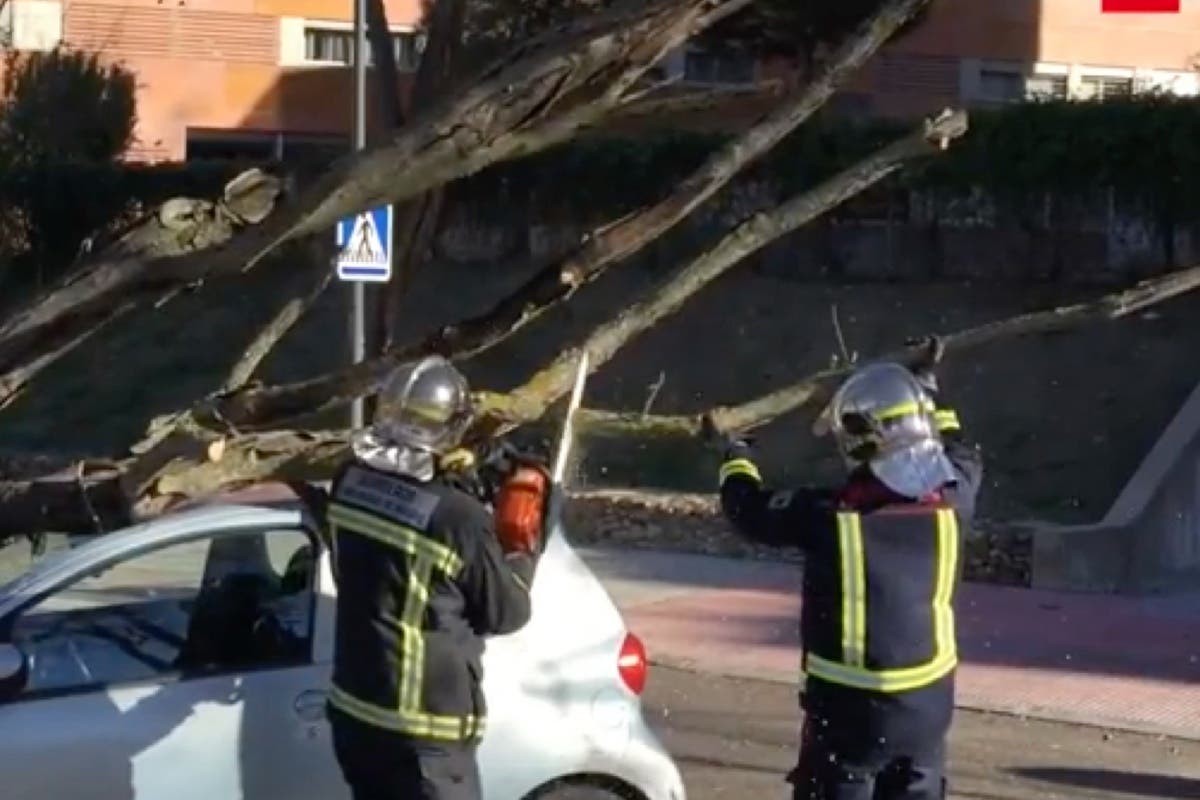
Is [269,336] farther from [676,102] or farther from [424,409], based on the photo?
[676,102]

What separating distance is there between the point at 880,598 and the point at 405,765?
1.19 m

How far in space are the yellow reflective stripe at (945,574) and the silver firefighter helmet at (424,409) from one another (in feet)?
4.00

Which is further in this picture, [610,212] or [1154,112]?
[610,212]

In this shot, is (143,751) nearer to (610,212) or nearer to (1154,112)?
(1154,112)

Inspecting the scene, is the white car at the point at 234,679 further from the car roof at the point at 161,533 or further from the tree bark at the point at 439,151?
the tree bark at the point at 439,151

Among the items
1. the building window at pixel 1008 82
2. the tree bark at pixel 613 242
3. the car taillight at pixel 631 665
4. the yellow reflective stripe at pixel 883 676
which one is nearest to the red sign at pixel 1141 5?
the car taillight at pixel 631 665

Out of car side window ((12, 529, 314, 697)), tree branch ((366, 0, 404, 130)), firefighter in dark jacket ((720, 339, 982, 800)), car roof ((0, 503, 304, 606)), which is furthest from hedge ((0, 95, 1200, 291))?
firefighter in dark jacket ((720, 339, 982, 800))

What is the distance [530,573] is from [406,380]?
65 centimetres

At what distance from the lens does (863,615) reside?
5.92 metres

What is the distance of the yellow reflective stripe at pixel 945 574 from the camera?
595cm

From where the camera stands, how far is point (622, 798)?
7164 millimetres

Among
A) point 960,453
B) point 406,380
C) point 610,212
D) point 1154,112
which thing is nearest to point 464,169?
point 406,380

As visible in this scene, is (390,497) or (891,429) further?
(891,429)

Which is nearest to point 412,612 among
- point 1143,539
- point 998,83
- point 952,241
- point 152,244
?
point 152,244
